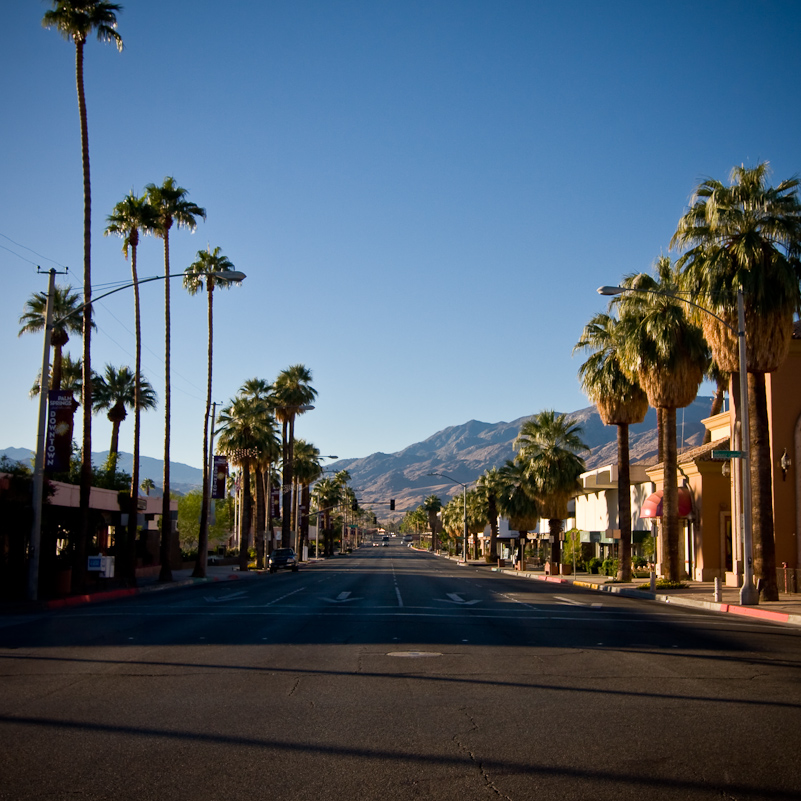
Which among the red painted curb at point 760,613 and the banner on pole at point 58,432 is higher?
the banner on pole at point 58,432

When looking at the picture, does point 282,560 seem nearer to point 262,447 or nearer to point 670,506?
point 262,447

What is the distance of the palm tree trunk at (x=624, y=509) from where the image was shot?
40625 millimetres

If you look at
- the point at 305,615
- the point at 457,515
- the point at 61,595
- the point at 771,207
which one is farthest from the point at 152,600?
the point at 457,515

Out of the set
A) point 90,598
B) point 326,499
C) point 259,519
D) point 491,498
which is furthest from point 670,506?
point 326,499

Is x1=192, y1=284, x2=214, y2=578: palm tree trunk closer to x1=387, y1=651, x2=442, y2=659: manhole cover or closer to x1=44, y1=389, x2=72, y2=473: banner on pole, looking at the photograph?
x1=44, y1=389, x2=72, y2=473: banner on pole

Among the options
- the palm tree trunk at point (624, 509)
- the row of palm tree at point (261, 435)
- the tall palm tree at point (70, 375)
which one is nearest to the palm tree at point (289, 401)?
→ the row of palm tree at point (261, 435)

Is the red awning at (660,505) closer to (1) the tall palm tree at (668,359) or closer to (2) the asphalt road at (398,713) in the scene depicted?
(1) the tall palm tree at (668,359)

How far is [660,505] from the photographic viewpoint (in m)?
42.3

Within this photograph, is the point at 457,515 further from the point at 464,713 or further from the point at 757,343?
the point at 464,713

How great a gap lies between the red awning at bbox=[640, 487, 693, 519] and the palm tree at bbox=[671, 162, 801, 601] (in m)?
14.2

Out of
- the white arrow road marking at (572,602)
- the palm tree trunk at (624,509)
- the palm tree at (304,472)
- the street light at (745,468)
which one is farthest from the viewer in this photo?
the palm tree at (304,472)

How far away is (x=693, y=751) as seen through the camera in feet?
23.9

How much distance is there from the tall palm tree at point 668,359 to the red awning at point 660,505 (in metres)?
6.12

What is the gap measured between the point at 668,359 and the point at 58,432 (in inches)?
885
